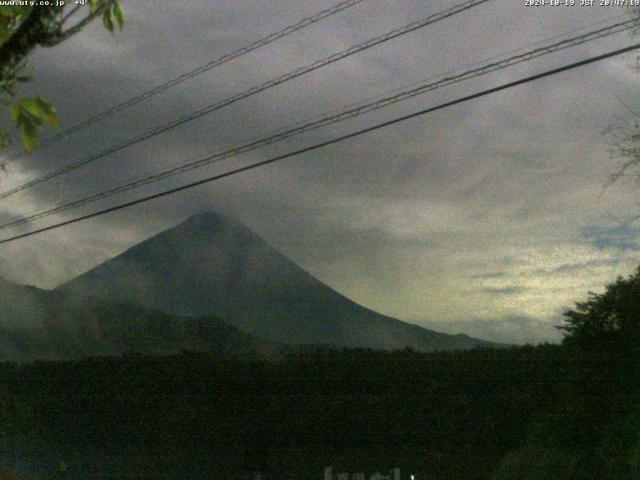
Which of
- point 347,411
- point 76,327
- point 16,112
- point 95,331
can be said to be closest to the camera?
point 16,112

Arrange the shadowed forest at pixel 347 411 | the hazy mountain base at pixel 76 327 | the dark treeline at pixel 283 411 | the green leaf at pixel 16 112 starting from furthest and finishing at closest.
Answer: the hazy mountain base at pixel 76 327, the dark treeline at pixel 283 411, the shadowed forest at pixel 347 411, the green leaf at pixel 16 112

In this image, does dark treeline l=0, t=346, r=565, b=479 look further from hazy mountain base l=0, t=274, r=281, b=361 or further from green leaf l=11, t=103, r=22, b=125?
hazy mountain base l=0, t=274, r=281, b=361

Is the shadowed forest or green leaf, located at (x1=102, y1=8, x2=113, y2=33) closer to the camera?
green leaf, located at (x1=102, y1=8, x2=113, y2=33)

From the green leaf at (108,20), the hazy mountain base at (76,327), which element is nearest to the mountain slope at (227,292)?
the hazy mountain base at (76,327)

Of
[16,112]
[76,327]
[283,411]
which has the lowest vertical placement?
[283,411]

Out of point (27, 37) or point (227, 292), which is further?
point (227, 292)

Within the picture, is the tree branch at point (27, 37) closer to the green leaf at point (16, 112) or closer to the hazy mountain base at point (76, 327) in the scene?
the green leaf at point (16, 112)

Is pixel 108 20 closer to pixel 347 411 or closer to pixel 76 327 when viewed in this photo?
pixel 347 411

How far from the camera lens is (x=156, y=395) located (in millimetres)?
21484

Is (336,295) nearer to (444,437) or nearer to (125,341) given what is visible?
(125,341)

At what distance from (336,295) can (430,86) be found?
51.8m

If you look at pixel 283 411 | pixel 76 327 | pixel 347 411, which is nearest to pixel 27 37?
pixel 347 411

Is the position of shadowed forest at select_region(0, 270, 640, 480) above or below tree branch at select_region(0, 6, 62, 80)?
below

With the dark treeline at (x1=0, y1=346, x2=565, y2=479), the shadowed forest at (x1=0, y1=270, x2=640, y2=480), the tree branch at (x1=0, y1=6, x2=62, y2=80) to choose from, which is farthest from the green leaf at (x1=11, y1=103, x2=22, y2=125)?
the dark treeline at (x1=0, y1=346, x2=565, y2=479)
